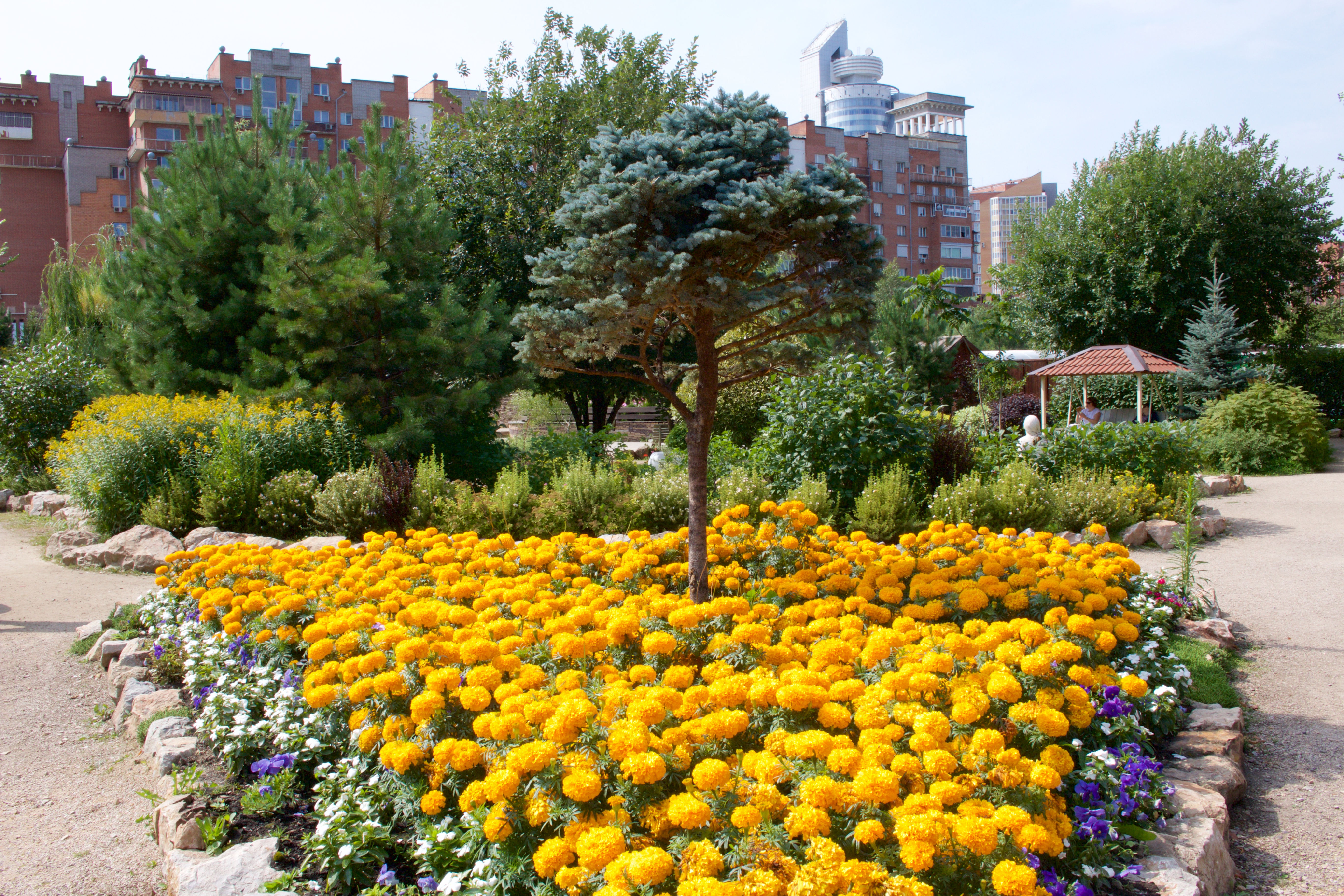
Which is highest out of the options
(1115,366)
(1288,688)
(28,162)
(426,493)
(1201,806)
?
(28,162)

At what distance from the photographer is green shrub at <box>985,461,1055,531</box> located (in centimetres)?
765

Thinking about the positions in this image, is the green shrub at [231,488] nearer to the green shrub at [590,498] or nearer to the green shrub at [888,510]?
the green shrub at [590,498]

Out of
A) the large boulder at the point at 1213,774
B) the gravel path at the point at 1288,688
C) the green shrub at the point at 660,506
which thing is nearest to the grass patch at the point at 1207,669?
the gravel path at the point at 1288,688

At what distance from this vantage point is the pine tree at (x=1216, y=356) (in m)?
18.1

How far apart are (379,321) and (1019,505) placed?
753 centimetres

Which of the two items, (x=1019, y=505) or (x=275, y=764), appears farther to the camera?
(x=1019, y=505)

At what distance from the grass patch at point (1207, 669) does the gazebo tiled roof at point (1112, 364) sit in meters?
13.8

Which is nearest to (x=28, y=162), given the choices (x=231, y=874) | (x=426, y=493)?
(x=426, y=493)

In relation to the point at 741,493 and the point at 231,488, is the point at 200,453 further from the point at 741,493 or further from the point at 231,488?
the point at 741,493

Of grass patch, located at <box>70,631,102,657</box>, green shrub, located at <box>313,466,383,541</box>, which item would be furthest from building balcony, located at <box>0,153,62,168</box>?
grass patch, located at <box>70,631,102,657</box>

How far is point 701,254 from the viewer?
388cm

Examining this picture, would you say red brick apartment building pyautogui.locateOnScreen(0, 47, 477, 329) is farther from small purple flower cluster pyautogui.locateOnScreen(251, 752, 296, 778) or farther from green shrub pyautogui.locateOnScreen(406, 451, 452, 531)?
small purple flower cluster pyautogui.locateOnScreen(251, 752, 296, 778)

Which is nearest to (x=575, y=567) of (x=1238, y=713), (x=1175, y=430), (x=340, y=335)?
(x=1238, y=713)

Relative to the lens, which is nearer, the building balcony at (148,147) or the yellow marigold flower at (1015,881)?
the yellow marigold flower at (1015,881)
